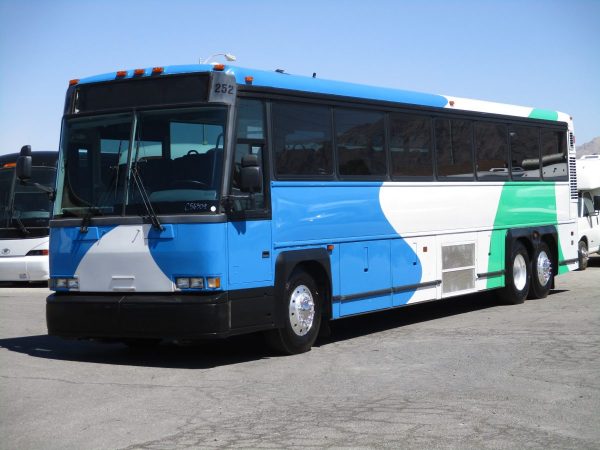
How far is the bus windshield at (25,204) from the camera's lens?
23.8 metres

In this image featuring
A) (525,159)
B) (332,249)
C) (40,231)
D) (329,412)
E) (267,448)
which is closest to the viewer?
(267,448)

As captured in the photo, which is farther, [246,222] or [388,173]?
[388,173]

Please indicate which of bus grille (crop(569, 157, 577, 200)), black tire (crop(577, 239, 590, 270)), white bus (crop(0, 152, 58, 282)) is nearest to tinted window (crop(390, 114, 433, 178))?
bus grille (crop(569, 157, 577, 200))

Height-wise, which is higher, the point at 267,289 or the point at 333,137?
the point at 333,137

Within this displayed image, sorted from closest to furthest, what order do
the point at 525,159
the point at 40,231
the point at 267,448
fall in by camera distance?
the point at 267,448 < the point at 525,159 < the point at 40,231

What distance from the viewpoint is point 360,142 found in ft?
43.7

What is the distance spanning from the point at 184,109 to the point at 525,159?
361 inches

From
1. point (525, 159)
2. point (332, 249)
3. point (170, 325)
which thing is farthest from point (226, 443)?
point (525, 159)

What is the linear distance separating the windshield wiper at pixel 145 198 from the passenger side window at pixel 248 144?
840mm

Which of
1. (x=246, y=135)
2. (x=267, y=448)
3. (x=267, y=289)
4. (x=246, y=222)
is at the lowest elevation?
(x=267, y=448)

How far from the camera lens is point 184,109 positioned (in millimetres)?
10898

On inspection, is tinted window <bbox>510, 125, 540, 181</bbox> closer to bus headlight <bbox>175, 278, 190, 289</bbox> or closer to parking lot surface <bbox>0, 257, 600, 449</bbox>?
parking lot surface <bbox>0, 257, 600, 449</bbox>

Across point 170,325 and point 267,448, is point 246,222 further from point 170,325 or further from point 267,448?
point 267,448

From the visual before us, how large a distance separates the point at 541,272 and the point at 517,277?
100cm
